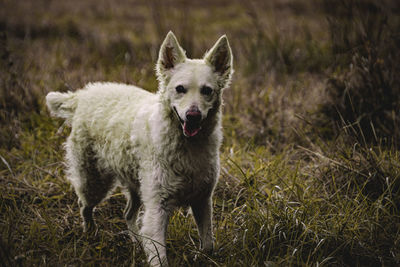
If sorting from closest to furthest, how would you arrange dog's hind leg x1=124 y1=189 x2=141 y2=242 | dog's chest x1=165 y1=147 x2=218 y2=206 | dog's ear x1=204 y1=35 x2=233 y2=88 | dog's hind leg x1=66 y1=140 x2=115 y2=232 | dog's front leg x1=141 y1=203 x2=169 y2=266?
1. dog's front leg x1=141 y1=203 x2=169 y2=266
2. dog's chest x1=165 y1=147 x2=218 y2=206
3. dog's ear x1=204 y1=35 x2=233 y2=88
4. dog's hind leg x1=66 y1=140 x2=115 y2=232
5. dog's hind leg x1=124 y1=189 x2=141 y2=242

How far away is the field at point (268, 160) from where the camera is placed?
2.81m

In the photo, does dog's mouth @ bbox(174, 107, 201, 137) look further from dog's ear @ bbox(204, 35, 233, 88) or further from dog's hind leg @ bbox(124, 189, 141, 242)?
dog's hind leg @ bbox(124, 189, 141, 242)

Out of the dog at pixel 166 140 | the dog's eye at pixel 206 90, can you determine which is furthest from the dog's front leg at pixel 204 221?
the dog's eye at pixel 206 90

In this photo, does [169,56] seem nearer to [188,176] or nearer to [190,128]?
[190,128]

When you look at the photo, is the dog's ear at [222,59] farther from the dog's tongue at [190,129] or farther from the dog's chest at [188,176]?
the dog's chest at [188,176]

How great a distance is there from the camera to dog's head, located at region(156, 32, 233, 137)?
8.53 ft

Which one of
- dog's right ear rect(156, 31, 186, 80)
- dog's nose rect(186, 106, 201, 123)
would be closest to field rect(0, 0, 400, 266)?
dog's nose rect(186, 106, 201, 123)

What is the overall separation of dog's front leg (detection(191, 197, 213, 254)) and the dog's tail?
1.50 m

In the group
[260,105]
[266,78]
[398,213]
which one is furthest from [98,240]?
[266,78]

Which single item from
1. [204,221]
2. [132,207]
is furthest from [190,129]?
[132,207]

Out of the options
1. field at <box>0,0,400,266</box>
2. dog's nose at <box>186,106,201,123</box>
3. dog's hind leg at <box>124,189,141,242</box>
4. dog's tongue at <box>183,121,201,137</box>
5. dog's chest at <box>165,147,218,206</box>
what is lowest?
dog's hind leg at <box>124,189,141,242</box>

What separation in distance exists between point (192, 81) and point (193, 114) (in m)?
0.32

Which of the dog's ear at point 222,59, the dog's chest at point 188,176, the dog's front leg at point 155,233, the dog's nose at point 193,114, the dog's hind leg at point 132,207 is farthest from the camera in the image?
the dog's hind leg at point 132,207

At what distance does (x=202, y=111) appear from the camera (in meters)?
2.59
